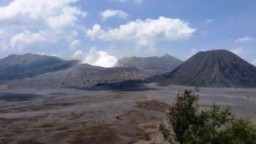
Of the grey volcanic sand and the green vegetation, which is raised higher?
the green vegetation

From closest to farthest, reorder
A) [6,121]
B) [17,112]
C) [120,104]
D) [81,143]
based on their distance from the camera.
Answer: [81,143] < [6,121] < [17,112] < [120,104]

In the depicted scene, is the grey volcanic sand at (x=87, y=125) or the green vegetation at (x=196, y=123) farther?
the grey volcanic sand at (x=87, y=125)

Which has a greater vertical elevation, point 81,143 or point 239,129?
point 239,129

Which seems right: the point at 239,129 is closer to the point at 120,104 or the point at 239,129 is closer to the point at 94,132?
the point at 94,132

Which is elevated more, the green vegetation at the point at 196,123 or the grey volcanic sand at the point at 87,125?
the green vegetation at the point at 196,123

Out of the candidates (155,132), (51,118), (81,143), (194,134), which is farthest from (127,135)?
(194,134)

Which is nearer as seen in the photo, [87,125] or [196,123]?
[196,123]

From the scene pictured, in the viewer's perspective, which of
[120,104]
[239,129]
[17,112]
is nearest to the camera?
[239,129]

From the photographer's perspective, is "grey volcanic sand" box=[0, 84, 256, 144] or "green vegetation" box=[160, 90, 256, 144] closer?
"green vegetation" box=[160, 90, 256, 144]

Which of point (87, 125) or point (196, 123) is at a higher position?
point (196, 123)

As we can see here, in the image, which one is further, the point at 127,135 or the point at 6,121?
the point at 6,121
